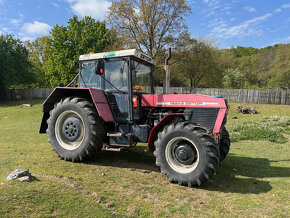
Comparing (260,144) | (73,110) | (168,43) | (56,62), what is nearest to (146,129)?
(73,110)

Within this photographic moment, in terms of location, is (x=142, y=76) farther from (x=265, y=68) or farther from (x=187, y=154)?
(x=265, y=68)

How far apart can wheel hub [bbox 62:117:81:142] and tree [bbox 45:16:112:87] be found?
23.3 meters

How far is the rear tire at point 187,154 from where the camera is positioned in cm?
415

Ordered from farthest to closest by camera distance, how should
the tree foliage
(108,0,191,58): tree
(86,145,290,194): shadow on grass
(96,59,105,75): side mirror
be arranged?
the tree foliage, (108,0,191,58): tree, (96,59,105,75): side mirror, (86,145,290,194): shadow on grass

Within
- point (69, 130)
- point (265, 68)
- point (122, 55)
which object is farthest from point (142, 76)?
point (265, 68)

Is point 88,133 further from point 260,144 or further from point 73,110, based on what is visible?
point 260,144

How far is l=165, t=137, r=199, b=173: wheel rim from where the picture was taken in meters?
4.42

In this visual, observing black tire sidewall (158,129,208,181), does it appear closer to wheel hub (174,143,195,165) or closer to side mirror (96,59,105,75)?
wheel hub (174,143,195,165)

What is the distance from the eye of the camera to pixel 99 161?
5672 mm

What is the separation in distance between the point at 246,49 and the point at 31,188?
7152cm

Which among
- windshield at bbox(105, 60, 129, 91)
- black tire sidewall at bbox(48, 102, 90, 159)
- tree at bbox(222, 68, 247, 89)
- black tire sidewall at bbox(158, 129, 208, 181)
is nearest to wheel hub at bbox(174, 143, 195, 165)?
black tire sidewall at bbox(158, 129, 208, 181)

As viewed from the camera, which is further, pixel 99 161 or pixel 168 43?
pixel 168 43

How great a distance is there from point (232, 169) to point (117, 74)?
367cm

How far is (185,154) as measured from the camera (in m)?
4.41
